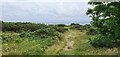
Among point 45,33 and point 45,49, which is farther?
point 45,33

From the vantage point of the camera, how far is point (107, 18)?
61.6 feet

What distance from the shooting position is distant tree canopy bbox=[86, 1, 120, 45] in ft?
59.0

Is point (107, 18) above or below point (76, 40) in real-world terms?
above

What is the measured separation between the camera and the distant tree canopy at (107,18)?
59.0 feet

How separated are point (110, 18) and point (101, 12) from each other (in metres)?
1.33

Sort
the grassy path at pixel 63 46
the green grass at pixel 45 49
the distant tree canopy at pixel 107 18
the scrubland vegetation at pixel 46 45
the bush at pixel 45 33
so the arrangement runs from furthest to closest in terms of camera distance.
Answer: the bush at pixel 45 33, the grassy path at pixel 63 46, the scrubland vegetation at pixel 46 45, the green grass at pixel 45 49, the distant tree canopy at pixel 107 18

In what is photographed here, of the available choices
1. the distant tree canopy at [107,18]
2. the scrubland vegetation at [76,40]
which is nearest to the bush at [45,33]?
the scrubland vegetation at [76,40]

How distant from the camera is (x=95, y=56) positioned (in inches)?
901

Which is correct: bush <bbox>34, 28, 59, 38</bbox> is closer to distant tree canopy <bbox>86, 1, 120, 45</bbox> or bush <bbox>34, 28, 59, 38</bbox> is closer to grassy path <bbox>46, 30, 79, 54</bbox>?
grassy path <bbox>46, 30, 79, 54</bbox>

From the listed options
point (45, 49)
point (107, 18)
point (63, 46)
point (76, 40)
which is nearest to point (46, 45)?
point (45, 49)

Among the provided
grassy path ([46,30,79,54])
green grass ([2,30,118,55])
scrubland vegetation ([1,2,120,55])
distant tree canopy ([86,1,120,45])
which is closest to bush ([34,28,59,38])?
scrubland vegetation ([1,2,120,55])

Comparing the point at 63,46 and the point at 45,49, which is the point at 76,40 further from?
the point at 45,49

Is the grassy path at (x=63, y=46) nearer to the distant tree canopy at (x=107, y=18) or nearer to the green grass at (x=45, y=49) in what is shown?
the green grass at (x=45, y=49)

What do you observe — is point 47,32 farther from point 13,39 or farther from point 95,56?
point 95,56
